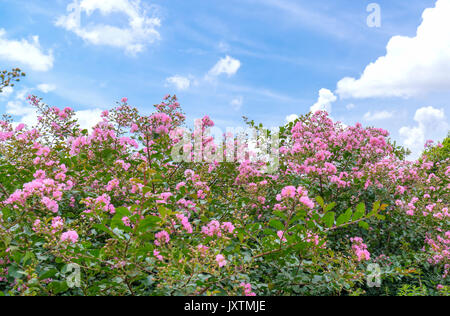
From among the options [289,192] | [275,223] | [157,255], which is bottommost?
[157,255]

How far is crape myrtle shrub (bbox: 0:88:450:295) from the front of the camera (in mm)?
2314

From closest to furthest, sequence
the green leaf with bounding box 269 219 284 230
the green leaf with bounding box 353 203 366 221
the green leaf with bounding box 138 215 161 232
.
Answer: the green leaf with bounding box 138 215 161 232 < the green leaf with bounding box 269 219 284 230 < the green leaf with bounding box 353 203 366 221

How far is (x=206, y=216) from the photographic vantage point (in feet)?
11.9

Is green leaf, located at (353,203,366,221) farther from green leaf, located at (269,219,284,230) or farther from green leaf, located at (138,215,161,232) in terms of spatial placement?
green leaf, located at (138,215,161,232)

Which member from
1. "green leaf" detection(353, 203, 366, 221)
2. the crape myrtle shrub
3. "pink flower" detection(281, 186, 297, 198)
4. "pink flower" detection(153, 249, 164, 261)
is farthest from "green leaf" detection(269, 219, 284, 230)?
"pink flower" detection(153, 249, 164, 261)

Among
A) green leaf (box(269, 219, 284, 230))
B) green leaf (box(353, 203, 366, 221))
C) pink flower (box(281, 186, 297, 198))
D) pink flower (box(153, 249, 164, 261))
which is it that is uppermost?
pink flower (box(281, 186, 297, 198))

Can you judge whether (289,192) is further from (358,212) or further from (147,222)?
(147,222)

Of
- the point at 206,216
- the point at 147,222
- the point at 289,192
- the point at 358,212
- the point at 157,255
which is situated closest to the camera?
the point at 147,222

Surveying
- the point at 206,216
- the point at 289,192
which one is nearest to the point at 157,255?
the point at 289,192

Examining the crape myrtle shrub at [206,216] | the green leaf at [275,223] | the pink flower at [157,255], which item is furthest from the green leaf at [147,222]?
the green leaf at [275,223]

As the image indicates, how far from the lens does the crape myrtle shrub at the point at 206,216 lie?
7.59ft

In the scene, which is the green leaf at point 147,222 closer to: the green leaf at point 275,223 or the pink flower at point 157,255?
the pink flower at point 157,255
